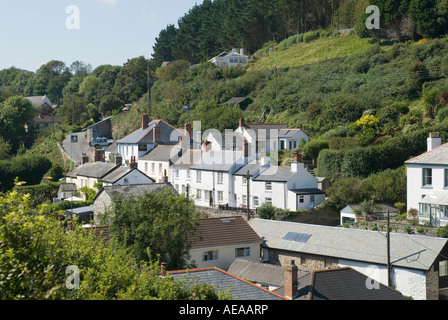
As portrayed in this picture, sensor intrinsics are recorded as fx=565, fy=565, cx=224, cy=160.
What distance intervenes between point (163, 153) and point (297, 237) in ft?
81.3

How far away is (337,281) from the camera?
2175cm

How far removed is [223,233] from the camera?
31.0 m

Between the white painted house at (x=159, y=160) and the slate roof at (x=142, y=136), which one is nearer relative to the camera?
the white painted house at (x=159, y=160)

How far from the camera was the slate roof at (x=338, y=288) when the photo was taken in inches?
826

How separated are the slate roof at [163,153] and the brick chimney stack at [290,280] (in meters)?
30.4

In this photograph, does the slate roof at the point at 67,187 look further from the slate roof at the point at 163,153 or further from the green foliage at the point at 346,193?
the green foliage at the point at 346,193

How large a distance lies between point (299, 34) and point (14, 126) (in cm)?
4272

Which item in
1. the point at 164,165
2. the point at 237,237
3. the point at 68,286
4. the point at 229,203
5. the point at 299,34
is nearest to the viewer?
the point at 68,286

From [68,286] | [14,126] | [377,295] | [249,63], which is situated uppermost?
[249,63]

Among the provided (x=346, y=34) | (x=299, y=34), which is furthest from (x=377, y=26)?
(x=299, y=34)

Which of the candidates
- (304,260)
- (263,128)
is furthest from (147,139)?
(304,260)

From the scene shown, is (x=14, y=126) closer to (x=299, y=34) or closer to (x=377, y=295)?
(x=299, y=34)

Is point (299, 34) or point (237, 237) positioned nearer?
point (237, 237)

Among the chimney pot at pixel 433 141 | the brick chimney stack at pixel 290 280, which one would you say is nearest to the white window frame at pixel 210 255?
the brick chimney stack at pixel 290 280
